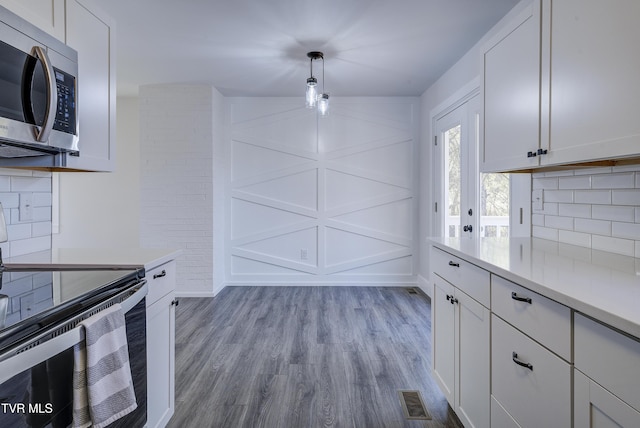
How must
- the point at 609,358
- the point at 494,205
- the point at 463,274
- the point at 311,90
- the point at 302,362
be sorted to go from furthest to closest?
the point at 311,90
the point at 494,205
the point at 302,362
the point at 463,274
the point at 609,358

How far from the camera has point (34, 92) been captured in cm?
136

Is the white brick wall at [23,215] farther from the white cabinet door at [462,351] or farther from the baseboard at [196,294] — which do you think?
the baseboard at [196,294]

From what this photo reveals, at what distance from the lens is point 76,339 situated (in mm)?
1001

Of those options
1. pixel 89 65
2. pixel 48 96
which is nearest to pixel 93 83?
pixel 89 65

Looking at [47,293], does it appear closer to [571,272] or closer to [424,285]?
[571,272]

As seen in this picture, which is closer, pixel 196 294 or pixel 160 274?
pixel 160 274

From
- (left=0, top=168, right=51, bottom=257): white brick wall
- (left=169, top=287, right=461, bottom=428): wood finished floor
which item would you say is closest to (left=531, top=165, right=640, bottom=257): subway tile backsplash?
(left=169, top=287, right=461, bottom=428): wood finished floor

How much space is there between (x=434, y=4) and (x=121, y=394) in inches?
110

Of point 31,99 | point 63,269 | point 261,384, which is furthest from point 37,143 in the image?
point 261,384

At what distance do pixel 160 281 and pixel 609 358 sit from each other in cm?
168

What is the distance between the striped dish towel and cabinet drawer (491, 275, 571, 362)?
132 centimetres

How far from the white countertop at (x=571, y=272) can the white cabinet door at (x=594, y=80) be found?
427 millimetres

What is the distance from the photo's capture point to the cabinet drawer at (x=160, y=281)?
1.59 m

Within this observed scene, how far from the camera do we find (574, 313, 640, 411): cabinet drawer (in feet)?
2.58
